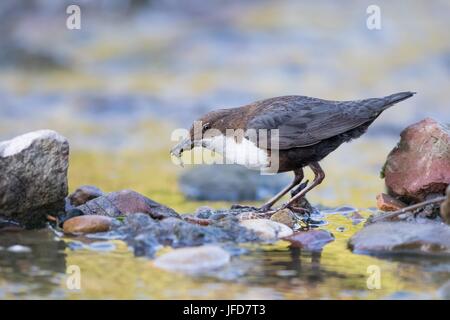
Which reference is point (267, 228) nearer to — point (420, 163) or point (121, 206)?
point (121, 206)

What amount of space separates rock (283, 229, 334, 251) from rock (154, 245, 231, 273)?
32.2 inches

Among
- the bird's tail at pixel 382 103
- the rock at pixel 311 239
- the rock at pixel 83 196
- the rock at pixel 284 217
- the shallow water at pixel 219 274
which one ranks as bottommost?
the shallow water at pixel 219 274

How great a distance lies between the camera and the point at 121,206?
264 inches

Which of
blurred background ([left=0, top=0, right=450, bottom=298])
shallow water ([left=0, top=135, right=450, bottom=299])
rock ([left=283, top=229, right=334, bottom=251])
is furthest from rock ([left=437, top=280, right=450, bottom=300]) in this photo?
blurred background ([left=0, top=0, right=450, bottom=298])

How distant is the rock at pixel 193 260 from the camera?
5.14 meters

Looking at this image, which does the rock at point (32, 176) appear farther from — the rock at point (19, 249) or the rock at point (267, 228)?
the rock at point (267, 228)

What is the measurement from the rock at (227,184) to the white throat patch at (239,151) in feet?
9.99

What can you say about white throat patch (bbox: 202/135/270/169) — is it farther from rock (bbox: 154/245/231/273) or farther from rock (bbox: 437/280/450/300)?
rock (bbox: 437/280/450/300)

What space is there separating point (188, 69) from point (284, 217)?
10.5 m

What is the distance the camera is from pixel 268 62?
55.3 ft

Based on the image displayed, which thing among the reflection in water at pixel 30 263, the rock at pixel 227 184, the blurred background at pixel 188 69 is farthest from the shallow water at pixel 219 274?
the blurred background at pixel 188 69

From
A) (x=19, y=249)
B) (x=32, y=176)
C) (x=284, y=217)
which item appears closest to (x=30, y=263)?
(x=19, y=249)
